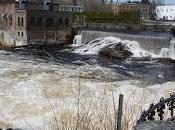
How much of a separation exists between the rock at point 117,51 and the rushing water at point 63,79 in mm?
755

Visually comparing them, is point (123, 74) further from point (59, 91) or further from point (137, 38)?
point (137, 38)

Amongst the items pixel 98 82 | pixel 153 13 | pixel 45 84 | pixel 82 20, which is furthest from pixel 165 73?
pixel 153 13

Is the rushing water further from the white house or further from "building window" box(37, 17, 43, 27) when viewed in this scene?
the white house

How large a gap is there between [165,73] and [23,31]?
2063cm

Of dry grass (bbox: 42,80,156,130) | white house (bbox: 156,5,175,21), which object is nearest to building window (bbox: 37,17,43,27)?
dry grass (bbox: 42,80,156,130)

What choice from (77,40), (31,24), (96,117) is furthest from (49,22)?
(96,117)

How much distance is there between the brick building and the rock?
391 inches

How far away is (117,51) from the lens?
3400 centimetres

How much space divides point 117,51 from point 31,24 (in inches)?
468

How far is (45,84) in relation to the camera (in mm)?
18891

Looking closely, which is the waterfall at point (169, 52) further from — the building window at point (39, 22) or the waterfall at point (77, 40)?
the building window at point (39, 22)

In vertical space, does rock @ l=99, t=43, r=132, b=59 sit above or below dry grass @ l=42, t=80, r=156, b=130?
below

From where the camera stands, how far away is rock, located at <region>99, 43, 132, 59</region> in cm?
3316

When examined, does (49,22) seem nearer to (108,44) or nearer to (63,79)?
(108,44)
